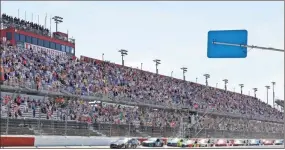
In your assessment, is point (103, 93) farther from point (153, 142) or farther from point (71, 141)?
point (71, 141)

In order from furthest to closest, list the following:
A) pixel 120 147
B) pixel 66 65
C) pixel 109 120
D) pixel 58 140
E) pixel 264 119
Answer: pixel 264 119
pixel 66 65
pixel 109 120
pixel 120 147
pixel 58 140

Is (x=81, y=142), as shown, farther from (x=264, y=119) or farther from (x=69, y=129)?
(x=264, y=119)

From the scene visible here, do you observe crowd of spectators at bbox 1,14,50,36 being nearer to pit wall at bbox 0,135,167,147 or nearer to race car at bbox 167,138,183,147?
pit wall at bbox 0,135,167,147

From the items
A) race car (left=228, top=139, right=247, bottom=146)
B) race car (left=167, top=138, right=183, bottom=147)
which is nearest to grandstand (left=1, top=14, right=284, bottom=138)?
race car (left=228, top=139, right=247, bottom=146)

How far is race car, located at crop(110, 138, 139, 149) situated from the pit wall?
1926 mm

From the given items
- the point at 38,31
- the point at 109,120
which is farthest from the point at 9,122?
the point at 38,31

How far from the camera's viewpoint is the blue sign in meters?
14.9

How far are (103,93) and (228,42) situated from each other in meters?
38.0

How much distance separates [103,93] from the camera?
5222cm

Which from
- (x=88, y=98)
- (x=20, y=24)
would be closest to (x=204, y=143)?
(x=88, y=98)

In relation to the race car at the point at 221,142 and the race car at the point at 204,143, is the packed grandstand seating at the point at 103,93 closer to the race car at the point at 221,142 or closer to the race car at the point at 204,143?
the race car at the point at 221,142

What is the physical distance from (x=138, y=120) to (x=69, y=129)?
12.4 meters

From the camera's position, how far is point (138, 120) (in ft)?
176

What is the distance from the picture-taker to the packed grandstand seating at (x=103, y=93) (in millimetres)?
42719
